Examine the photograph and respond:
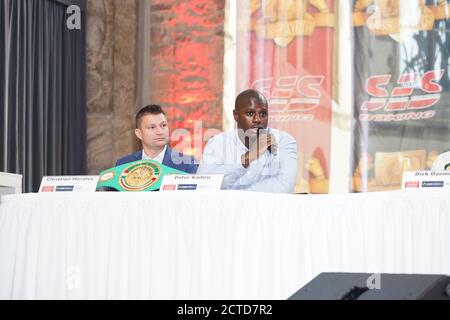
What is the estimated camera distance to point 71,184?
12.6 ft

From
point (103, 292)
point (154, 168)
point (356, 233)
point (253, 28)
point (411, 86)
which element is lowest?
point (103, 292)

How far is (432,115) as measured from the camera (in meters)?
6.63

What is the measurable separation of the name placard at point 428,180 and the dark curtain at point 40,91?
12.7ft

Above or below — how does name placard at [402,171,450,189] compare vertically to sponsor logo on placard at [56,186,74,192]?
above

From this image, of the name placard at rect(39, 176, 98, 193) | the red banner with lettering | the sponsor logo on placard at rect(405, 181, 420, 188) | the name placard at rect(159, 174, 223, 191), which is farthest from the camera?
the red banner with lettering

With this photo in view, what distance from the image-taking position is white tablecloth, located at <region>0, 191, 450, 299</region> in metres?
3.32

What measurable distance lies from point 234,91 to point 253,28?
53 cm

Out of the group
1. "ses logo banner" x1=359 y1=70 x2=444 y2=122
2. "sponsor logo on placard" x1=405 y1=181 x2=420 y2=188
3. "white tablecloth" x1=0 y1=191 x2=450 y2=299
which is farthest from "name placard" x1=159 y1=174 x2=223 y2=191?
"ses logo banner" x1=359 y1=70 x2=444 y2=122

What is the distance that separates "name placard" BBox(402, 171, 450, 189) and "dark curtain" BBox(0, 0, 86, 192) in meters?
3.88

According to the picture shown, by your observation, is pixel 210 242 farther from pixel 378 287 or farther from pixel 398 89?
pixel 398 89

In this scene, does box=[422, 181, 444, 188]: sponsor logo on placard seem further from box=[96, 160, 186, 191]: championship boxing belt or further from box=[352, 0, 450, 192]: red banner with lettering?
box=[352, 0, 450, 192]: red banner with lettering
